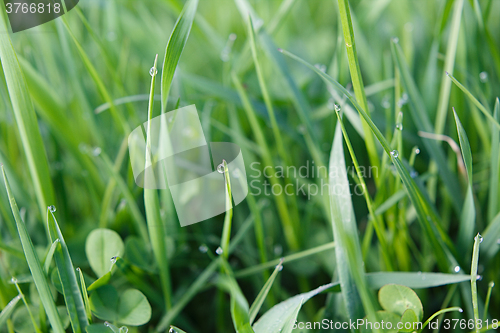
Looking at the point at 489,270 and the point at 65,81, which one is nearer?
the point at 489,270

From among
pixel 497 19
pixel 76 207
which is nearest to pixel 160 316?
pixel 76 207

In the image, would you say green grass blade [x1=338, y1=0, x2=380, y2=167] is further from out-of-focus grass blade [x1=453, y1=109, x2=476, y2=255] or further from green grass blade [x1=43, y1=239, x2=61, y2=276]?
green grass blade [x1=43, y1=239, x2=61, y2=276]

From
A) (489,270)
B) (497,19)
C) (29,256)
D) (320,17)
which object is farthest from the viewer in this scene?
(320,17)

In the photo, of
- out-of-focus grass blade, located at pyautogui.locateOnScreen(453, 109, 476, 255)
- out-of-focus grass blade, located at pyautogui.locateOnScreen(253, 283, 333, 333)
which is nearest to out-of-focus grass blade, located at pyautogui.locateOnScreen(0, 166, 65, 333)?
out-of-focus grass blade, located at pyautogui.locateOnScreen(253, 283, 333, 333)

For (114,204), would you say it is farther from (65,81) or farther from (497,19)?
(497,19)

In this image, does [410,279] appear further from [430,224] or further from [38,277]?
[38,277]

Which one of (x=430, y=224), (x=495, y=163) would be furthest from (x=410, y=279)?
(x=495, y=163)

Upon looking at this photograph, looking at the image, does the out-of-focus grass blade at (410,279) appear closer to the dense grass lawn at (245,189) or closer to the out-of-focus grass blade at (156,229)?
the dense grass lawn at (245,189)

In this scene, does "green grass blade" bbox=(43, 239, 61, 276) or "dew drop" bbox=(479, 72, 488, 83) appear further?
"dew drop" bbox=(479, 72, 488, 83)
